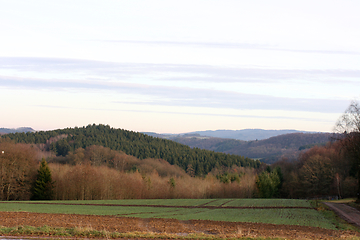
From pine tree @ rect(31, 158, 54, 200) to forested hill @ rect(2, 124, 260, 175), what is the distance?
8641cm

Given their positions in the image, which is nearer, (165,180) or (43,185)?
(43,185)

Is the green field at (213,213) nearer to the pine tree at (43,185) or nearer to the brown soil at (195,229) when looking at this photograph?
the brown soil at (195,229)

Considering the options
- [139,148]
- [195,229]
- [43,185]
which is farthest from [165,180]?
[195,229]

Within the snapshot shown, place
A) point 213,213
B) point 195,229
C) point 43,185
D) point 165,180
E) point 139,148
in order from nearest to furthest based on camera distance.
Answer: point 195,229 < point 213,213 < point 43,185 < point 165,180 < point 139,148

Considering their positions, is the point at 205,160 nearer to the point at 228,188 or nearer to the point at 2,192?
the point at 228,188

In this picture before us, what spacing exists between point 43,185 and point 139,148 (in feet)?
342

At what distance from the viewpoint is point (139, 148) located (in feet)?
581

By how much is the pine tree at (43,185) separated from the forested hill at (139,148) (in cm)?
8641

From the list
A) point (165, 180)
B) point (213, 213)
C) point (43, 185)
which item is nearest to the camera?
point (213, 213)

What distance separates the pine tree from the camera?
72.2 m

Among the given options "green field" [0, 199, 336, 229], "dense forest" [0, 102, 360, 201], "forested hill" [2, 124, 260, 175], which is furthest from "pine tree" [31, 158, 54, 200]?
"forested hill" [2, 124, 260, 175]

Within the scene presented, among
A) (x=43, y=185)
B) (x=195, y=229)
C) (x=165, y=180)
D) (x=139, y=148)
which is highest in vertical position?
(x=139, y=148)

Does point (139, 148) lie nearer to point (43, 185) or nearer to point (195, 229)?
point (43, 185)

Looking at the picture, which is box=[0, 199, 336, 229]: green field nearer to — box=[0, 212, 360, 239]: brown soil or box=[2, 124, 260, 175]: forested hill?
box=[0, 212, 360, 239]: brown soil
